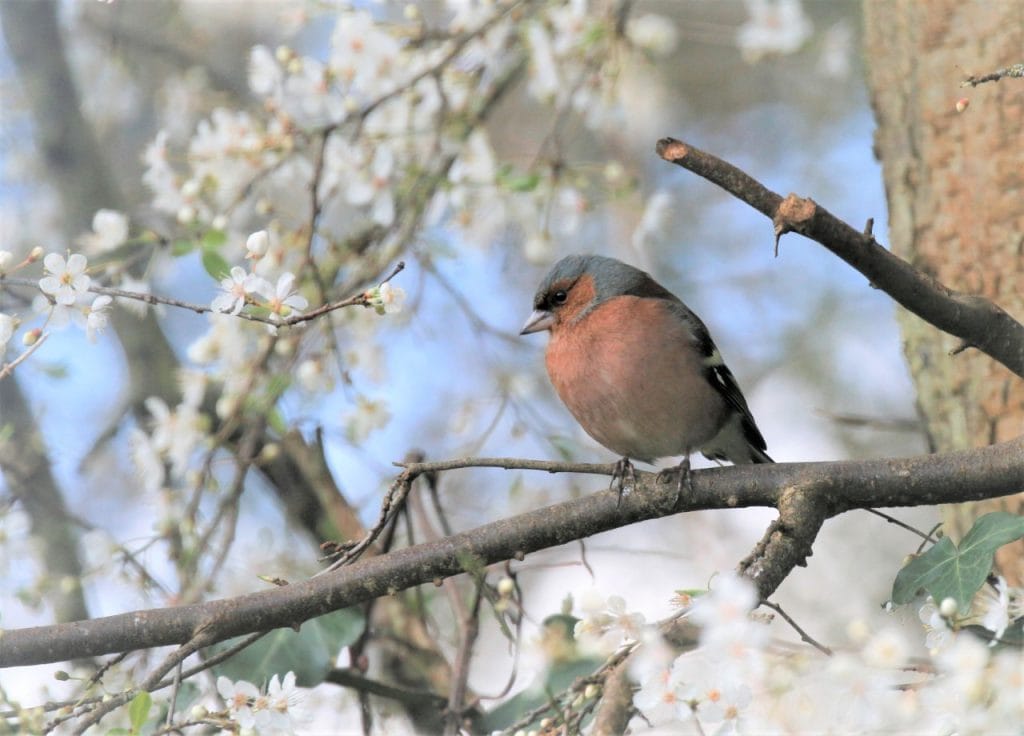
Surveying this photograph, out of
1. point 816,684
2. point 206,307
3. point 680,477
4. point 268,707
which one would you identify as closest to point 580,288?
point 680,477

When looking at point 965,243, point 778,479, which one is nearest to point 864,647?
point 778,479

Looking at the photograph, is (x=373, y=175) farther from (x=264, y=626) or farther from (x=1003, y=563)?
(x=1003, y=563)

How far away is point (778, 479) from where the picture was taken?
2.60m

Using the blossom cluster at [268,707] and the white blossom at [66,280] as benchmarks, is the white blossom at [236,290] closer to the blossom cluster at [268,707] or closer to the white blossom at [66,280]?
the white blossom at [66,280]

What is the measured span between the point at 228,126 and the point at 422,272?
854 millimetres

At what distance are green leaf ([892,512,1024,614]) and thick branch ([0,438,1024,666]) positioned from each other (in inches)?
4.3

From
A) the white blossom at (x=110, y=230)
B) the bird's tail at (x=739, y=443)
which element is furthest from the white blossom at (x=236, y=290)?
the bird's tail at (x=739, y=443)

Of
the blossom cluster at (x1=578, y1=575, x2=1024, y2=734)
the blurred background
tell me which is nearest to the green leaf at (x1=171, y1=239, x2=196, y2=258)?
the blurred background

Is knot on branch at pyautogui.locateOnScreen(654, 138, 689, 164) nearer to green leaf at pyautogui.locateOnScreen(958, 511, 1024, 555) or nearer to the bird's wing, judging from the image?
green leaf at pyautogui.locateOnScreen(958, 511, 1024, 555)

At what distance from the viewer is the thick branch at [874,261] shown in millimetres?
2277

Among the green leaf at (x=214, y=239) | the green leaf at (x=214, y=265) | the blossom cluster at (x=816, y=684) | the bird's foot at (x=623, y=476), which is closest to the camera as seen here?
the blossom cluster at (x=816, y=684)

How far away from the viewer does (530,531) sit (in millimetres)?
2635

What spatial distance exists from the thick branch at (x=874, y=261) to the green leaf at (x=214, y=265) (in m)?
1.21

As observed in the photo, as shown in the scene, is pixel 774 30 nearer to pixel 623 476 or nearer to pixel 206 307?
pixel 623 476
